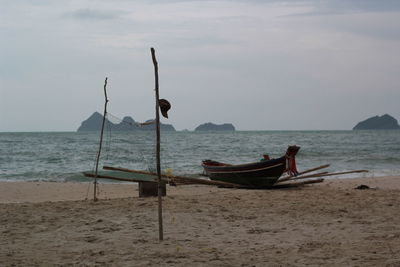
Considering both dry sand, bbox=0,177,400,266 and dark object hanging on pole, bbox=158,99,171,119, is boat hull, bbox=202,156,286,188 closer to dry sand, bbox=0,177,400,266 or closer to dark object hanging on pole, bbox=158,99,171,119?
Answer: dry sand, bbox=0,177,400,266

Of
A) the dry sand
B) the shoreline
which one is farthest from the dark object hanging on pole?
the shoreline

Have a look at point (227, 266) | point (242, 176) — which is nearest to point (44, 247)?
point (227, 266)

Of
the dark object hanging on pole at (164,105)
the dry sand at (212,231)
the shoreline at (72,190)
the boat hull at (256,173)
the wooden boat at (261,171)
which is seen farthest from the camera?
the boat hull at (256,173)

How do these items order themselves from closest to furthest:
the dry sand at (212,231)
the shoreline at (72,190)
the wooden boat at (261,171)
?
the dry sand at (212,231) < the shoreline at (72,190) < the wooden boat at (261,171)

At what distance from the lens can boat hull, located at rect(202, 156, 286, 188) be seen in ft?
45.6

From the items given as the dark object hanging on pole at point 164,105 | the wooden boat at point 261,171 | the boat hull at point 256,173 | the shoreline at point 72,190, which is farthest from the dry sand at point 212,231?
the boat hull at point 256,173

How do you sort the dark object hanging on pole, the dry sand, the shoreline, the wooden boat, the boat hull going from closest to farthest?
the dry sand < the dark object hanging on pole < the shoreline < the wooden boat < the boat hull

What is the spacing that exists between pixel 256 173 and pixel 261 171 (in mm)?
169

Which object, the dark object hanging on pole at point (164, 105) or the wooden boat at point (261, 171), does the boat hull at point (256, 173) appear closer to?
the wooden boat at point (261, 171)

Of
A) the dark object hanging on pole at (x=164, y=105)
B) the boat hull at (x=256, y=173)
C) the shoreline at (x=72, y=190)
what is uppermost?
the dark object hanging on pole at (x=164, y=105)

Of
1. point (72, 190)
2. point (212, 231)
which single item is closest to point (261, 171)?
point (72, 190)

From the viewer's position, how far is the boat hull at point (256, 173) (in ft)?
45.6

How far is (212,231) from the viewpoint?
7469 mm

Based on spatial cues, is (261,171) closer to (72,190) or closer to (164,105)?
(72,190)
